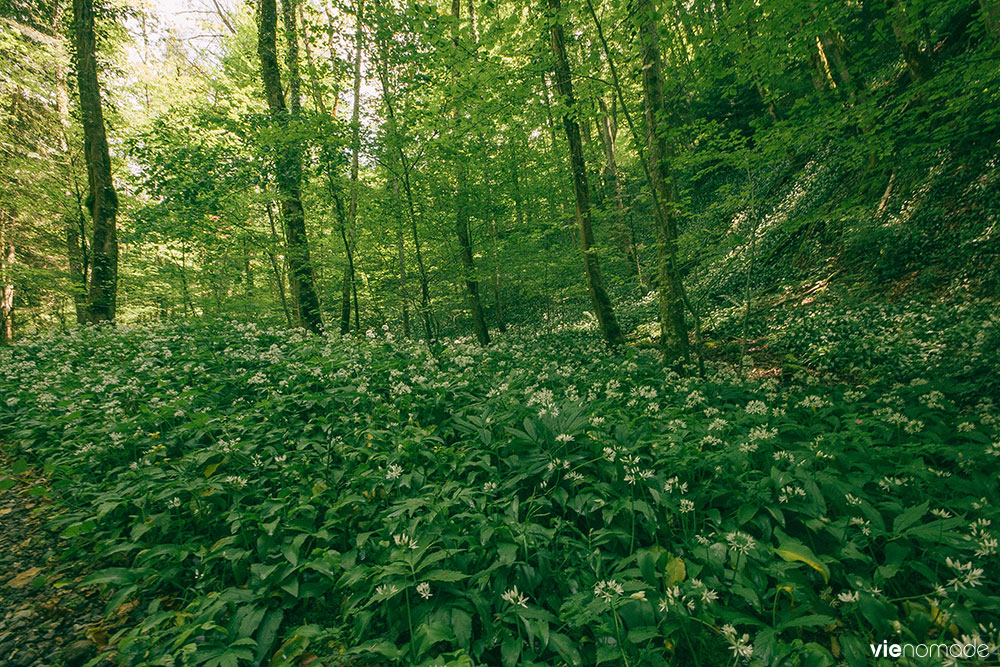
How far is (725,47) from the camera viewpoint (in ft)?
A: 20.3

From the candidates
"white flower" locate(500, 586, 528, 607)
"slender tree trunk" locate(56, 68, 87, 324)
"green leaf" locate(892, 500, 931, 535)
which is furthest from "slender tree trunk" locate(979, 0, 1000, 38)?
"slender tree trunk" locate(56, 68, 87, 324)

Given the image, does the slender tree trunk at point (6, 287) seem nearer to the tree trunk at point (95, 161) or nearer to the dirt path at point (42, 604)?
the tree trunk at point (95, 161)

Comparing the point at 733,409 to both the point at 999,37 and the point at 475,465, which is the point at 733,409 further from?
the point at 999,37

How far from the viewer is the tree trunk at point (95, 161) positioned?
11.3m

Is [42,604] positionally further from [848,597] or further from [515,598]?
[848,597]

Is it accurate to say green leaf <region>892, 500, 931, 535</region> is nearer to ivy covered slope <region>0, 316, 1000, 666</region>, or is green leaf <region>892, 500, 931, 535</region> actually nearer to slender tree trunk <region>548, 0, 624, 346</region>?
ivy covered slope <region>0, 316, 1000, 666</region>

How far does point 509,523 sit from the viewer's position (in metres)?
3.01

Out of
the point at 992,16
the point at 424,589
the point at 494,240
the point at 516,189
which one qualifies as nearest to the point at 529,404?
the point at 424,589

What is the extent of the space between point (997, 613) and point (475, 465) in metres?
3.54

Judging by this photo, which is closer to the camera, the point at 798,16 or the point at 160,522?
the point at 160,522

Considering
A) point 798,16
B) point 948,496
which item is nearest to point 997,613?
point 948,496

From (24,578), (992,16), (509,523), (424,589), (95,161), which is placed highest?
(95,161)

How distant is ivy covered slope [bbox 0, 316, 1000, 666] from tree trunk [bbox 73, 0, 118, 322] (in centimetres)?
774

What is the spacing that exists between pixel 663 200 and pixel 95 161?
15201mm
